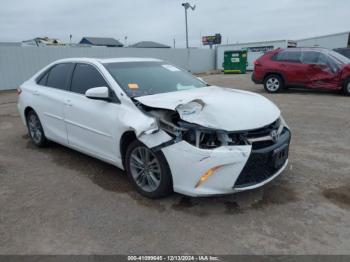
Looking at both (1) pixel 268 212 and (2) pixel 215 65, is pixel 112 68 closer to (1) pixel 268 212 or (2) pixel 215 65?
(1) pixel 268 212

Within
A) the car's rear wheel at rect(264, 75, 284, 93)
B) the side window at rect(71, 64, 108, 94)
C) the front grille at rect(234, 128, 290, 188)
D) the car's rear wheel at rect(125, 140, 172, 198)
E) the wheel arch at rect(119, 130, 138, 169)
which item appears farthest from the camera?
the car's rear wheel at rect(264, 75, 284, 93)

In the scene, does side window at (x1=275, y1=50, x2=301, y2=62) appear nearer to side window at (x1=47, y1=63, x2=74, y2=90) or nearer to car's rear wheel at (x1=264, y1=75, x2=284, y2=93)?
car's rear wheel at (x1=264, y1=75, x2=284, y2=93)

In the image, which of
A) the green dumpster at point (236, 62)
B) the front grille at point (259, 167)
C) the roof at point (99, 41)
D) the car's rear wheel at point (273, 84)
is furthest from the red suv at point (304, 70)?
the roof at point (99, 41)

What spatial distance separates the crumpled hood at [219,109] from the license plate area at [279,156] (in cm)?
31

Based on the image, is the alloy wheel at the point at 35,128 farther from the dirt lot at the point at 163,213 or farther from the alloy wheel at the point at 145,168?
the alloy wheel at the point at 145,168

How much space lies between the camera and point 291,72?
35.9 feet

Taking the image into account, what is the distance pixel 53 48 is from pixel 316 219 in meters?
18.2

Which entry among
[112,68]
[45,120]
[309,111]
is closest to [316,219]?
[112,68]

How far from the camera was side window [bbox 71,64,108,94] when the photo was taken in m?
4.14

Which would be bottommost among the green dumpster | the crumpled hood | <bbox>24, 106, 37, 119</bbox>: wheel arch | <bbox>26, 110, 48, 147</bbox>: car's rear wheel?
the green dumpster

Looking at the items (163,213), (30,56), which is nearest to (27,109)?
(163,213)

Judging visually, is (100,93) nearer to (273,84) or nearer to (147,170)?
(147,170)

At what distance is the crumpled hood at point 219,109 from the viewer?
312cm

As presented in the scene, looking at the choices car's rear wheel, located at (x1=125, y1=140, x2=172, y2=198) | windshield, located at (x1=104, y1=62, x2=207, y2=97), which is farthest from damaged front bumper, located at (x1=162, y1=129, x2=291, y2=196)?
windshield, located at (x1=104, y1=62, x2=207, y2=97)
